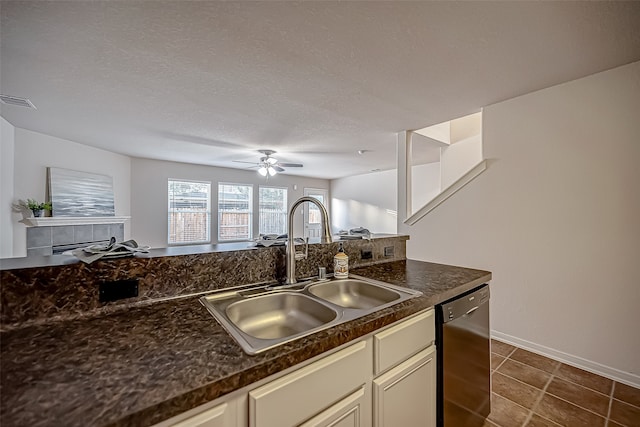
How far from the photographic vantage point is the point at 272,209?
733 cm

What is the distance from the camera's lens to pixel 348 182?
7.88 metres

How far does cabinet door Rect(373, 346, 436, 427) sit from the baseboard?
187 centimetres

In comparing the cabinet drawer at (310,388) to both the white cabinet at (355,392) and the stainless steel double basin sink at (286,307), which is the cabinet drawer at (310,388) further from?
the stainless steel double basin sink at (286,307)

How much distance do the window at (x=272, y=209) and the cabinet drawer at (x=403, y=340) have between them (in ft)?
20.4

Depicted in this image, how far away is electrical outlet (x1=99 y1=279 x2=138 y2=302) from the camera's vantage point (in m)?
0.99

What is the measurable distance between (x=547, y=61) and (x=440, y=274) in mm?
1857

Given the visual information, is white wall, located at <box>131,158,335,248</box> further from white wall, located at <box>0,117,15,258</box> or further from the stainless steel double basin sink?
the stainless steel double basin sink

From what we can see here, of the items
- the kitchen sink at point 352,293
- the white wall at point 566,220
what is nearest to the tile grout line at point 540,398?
the white wall at point 566,220

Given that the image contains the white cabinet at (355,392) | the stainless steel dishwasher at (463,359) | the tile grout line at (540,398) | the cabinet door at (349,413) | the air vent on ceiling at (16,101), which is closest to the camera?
the white cabinet at (355,392)

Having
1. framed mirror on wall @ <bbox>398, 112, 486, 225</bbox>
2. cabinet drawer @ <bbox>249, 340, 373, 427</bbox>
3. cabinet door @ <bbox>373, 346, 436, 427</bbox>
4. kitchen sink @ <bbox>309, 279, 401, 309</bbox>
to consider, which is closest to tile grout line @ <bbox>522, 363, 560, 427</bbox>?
cabinet door @ <bbox>373, 346, 436, 427</bbox>

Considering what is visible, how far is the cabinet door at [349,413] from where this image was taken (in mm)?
802

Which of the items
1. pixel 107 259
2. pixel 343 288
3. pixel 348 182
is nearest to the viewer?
pixel 107 259

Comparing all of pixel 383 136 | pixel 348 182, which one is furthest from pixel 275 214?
pixel 383 136

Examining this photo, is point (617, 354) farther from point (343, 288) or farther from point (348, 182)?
point (348, 182)
